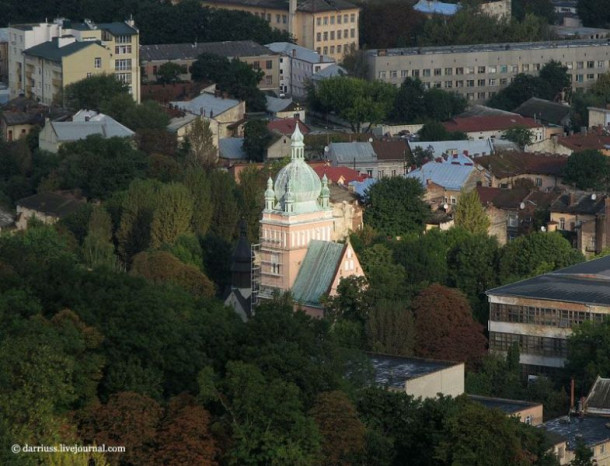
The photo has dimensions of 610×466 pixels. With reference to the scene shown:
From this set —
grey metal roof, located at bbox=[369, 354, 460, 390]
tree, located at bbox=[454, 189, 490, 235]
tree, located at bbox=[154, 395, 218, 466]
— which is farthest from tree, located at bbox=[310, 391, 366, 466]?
tree, located at bbox=[454, 189, 490, 235]

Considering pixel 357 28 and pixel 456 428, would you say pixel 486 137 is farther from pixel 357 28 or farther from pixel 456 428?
pixel 456 428

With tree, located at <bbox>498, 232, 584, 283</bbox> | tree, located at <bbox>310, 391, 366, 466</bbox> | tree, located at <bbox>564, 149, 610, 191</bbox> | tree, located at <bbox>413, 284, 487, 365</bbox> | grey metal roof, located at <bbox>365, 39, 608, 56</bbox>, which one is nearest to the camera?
tree, located at <bbox>310, 391, 366, 466</bbox>

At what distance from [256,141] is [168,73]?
43.9 ft

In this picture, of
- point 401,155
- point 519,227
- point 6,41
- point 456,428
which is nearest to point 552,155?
point 401,155

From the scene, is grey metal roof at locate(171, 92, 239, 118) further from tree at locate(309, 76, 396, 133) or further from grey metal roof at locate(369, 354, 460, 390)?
grey metal roof at locate(369, 354, 460, 390)

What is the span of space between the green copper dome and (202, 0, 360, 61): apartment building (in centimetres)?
4297

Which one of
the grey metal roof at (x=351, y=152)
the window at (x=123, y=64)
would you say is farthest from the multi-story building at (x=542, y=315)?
the window at (x=123, y=64)

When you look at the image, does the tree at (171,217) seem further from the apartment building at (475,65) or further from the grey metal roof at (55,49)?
the apartment building at (475,65)

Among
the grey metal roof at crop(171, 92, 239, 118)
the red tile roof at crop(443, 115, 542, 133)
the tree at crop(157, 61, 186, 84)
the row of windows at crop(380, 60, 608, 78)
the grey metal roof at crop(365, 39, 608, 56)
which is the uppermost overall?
the grey metal roof at crop(365, 39, 608, 56)

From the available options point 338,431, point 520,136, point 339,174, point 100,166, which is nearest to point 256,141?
point 339,174

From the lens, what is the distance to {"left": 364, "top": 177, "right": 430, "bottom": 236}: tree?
7550cm

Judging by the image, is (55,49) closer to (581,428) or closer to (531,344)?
(531,344)

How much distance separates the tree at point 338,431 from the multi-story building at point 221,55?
5348 cm

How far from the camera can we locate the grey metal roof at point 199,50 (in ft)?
342
